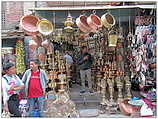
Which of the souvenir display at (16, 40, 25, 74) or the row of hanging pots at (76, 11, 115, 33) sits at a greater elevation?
the row of hanging pots at (76, 11, 115, 33)

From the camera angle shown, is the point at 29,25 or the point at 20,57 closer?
the point at 29,25

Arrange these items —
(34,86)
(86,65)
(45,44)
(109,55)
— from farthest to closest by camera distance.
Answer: (86,65) → (109,55) → (45,44) → (34,86)

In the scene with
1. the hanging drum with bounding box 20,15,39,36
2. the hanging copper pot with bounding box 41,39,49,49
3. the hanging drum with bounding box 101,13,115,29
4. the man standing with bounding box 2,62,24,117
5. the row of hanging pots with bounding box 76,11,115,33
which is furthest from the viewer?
the hanging copper pot with bounding box 41,39,49,49

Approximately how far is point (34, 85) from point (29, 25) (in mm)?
903

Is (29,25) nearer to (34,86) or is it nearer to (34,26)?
(34,26)

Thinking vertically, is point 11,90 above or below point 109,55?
below

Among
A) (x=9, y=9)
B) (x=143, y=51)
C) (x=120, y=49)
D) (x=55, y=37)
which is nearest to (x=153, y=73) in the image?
(x=143, y=51)

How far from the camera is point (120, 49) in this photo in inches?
274

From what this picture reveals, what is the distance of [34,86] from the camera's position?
14.8ft

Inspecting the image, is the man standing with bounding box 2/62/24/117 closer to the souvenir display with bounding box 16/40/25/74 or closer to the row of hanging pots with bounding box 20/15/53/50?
the row of hanging pots with bounding box 20/15/53/50

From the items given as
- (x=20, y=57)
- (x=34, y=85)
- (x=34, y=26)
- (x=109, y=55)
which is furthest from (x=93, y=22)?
(x=20, y=57)

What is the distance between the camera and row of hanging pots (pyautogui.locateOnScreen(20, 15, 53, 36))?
448 centimetres

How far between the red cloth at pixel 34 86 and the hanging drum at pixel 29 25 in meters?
0.63

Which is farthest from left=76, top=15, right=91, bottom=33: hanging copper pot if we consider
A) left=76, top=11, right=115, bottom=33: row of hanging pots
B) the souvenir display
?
the souvenir display
